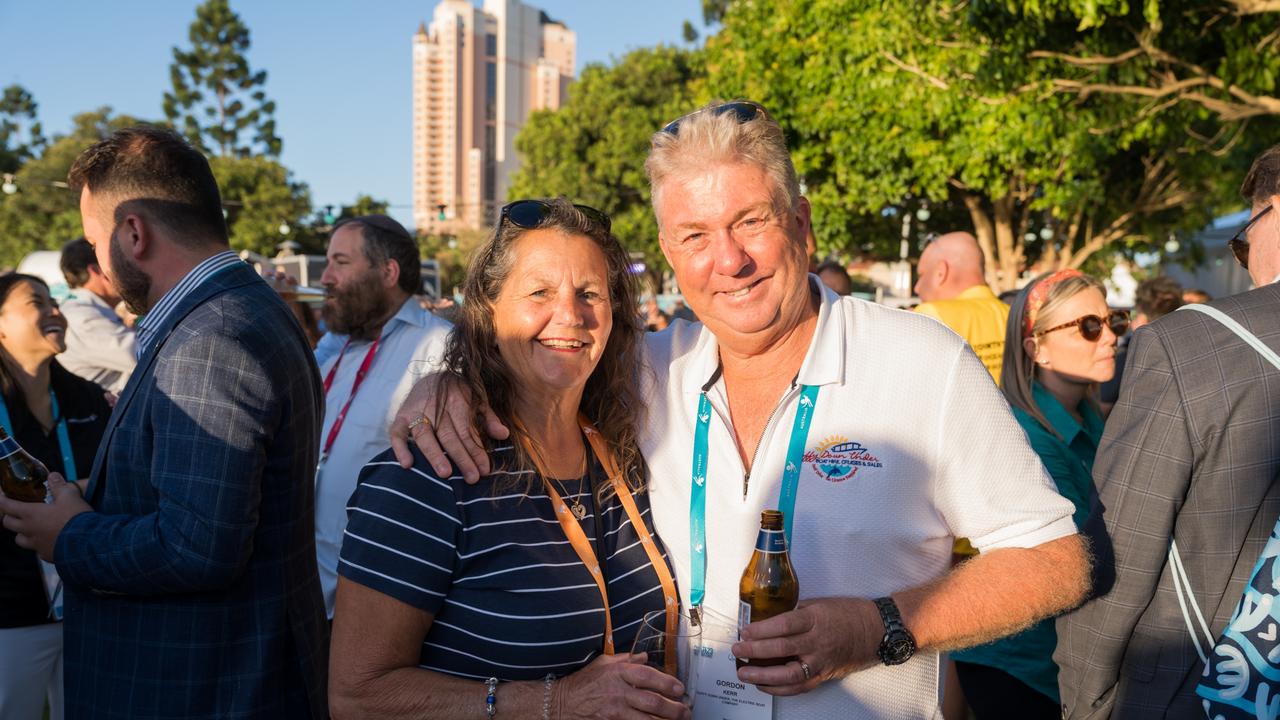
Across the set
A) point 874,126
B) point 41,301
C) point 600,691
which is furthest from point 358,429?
point 874,126

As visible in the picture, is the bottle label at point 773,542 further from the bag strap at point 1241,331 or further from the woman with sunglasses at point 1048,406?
the woman with sunglasses at point 1048,406

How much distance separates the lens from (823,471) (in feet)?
6.64

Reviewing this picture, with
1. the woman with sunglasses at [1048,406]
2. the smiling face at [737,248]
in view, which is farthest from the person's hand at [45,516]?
the woman with sunglasses at [1048,406]

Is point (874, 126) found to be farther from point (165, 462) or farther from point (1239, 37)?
point (165, 462)

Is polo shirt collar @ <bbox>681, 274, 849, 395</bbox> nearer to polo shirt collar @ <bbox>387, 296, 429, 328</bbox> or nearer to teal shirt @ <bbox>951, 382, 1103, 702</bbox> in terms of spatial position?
teal shirt @ <bbox>951, 382, 1103, 702</bbox>

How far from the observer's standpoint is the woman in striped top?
74.3 inches

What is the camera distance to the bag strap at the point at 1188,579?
6.87ft

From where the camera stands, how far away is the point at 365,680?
188cm

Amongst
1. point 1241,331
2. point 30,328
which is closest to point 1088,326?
point 1241,331

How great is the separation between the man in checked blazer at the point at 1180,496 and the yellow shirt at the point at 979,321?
9.64 ft

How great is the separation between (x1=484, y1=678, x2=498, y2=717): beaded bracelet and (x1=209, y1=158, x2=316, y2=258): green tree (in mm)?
36663

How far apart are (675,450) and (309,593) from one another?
1.22 m

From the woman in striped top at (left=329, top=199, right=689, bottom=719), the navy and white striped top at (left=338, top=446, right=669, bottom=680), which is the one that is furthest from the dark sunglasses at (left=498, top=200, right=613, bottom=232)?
the navy and white striped top at (left=338, top=446, right=669, bottom=680)

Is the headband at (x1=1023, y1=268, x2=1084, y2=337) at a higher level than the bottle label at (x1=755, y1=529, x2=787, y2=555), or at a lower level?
higher
